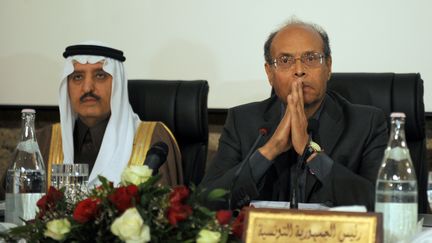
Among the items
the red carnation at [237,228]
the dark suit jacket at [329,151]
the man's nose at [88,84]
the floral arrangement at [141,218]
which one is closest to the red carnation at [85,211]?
the floral arrangement at [141,218]

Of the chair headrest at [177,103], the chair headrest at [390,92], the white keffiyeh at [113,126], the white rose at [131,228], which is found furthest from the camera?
the white keffiyeh at [113,126]

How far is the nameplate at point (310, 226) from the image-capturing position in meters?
1.45

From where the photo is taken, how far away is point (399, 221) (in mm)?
1782

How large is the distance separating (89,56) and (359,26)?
1.27 metres

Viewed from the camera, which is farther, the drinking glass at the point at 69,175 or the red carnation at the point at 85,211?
the drinking glass at the point at 69,175

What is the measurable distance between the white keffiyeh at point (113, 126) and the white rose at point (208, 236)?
2.09m

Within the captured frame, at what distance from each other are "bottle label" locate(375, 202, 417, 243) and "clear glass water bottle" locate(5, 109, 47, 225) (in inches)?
39.3

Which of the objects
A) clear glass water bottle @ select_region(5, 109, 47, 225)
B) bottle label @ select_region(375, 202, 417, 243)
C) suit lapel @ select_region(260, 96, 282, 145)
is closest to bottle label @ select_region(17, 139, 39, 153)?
clear glass water bottle @ select_region(5, 109, 47, 225)

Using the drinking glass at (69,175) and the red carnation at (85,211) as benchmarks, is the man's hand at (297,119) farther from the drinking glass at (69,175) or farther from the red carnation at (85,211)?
the red carnation at (85,211)

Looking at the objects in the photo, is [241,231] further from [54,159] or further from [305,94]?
[54,159]

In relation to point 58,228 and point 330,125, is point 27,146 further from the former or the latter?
point 330,125

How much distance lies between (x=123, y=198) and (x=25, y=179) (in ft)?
3.37

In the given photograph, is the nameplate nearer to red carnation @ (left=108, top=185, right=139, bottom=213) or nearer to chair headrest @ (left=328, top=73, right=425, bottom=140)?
red carnation @ (left=108, top=185, right=139, bottom=213)

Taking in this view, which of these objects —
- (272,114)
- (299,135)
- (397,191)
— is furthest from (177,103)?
(397,191)
